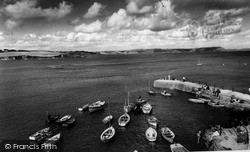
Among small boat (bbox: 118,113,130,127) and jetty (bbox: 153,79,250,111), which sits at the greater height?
jetty (bbox: 153,79,250,111)

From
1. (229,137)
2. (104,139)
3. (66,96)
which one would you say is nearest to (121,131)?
(104,139)

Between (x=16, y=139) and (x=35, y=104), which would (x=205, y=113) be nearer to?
(x=16, y=139)

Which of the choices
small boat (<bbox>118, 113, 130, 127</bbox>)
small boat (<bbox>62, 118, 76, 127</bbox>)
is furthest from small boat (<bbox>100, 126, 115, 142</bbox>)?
small boat (<bbox>62, 118, 76, 127</bbox>)

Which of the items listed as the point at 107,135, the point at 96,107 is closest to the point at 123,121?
the point at 107,135

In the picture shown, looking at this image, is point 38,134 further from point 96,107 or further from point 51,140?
point 96,107

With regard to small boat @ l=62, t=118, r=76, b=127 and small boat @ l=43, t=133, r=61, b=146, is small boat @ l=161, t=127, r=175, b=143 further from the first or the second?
small boat @ l=62, t=118, r=76, b=127

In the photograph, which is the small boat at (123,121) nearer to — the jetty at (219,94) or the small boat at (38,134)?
the small boat at (38,134)

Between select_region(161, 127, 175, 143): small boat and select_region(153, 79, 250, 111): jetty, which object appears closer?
select_region(161, 127, 175, 143): small boat

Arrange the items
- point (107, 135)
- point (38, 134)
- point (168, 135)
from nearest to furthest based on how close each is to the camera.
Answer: point (168, 135), point (107, 135), point (38, 134)
